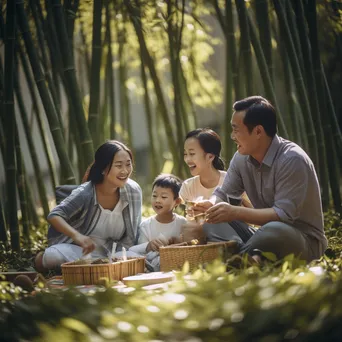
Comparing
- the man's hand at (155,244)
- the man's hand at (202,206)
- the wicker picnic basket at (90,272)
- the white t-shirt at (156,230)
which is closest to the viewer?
the wicker picnic basket at (90,272)

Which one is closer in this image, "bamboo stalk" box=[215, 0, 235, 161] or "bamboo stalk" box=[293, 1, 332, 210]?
"bamboo stalk" box=[293, 1, 332, 210]

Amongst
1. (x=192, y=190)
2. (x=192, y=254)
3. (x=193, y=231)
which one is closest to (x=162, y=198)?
(x=192, y=190)

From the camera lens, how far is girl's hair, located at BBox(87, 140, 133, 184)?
4195 millimetres

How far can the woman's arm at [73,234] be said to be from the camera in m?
3.71

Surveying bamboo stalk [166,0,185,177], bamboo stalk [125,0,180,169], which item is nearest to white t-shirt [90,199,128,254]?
bamboo stalk [125,0,180,169]

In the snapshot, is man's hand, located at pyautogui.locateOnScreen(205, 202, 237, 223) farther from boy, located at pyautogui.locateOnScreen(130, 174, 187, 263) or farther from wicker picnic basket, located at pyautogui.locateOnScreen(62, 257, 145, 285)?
boy, located at pyautogui.locateOnScreen(130, 174, 187, 263)

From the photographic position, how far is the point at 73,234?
12.5 ft

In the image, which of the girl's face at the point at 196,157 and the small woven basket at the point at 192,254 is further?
the girl's face at the point at 196,157

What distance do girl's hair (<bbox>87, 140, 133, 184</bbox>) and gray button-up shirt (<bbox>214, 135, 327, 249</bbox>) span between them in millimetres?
782

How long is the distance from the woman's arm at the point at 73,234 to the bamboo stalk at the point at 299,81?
78.4 inches

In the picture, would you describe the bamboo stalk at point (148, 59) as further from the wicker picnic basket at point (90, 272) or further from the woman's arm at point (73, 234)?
the wicker picnic basket at point (90, 272)

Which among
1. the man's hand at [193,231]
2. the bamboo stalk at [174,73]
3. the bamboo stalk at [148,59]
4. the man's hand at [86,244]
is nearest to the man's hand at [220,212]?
the man's hand at [193,231]

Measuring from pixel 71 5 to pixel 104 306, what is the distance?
398cm

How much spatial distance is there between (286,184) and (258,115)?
0.40m
